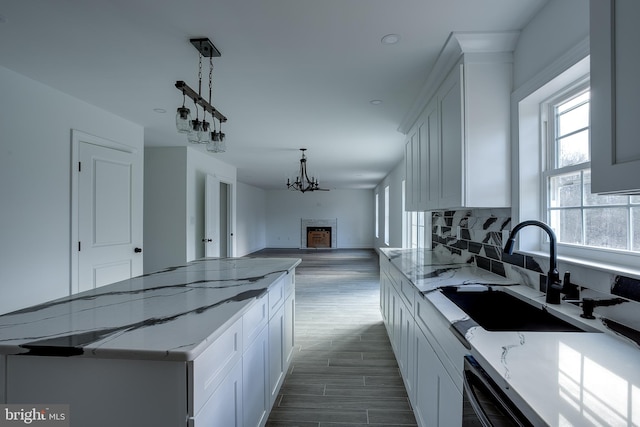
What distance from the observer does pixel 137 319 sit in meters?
1.20

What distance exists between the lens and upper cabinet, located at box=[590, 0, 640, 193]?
30.1 inches

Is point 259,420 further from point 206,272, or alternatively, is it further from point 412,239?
point 412,239

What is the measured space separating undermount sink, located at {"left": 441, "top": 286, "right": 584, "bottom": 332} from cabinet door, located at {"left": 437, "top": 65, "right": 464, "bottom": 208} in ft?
1.94

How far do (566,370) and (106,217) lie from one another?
3.98 metres

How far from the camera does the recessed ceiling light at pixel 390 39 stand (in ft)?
6.39

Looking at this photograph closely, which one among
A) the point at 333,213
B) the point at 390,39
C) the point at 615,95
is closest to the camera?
the point at 615,95

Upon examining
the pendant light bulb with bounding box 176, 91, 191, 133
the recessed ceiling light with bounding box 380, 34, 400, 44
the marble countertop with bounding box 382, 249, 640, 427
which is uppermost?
the recessed ceiling light with bounding box 380, 34, 400, 44

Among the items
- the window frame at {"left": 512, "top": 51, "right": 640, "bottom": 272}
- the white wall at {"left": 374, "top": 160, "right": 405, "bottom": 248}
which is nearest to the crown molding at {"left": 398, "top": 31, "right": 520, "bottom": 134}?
the window frame at {"left": 512, "top": 51, "right": 640, "bottom": 272}

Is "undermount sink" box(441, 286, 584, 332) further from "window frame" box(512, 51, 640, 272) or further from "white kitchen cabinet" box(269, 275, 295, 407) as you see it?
"white kitchen cabinet" box(269, 275, 295, 407)

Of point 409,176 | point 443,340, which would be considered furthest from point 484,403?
point 409,176

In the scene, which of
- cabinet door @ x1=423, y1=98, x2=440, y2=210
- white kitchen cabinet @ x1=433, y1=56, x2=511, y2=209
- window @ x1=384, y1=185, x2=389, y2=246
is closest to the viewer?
white kitchen cabinet @ x1=433, y1=56, x2=511, y2=209

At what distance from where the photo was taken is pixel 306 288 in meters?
5.62

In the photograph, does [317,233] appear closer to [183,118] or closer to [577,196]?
[183,118]

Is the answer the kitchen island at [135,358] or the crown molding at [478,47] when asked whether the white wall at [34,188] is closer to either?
Result: the kitchen island at [135,358]
